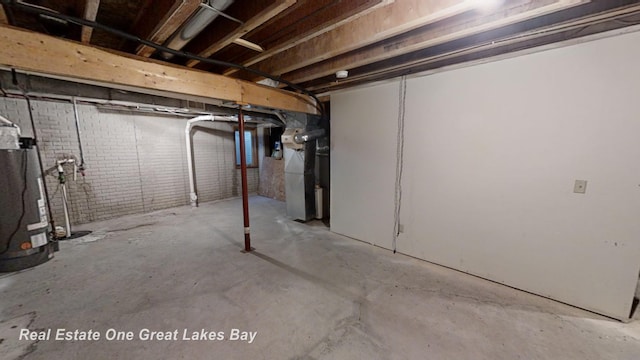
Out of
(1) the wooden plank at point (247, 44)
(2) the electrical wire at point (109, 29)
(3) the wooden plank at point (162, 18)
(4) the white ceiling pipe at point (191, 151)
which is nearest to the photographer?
(2) the electrical wire at point (109, 29)

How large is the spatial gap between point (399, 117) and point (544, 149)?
138cm

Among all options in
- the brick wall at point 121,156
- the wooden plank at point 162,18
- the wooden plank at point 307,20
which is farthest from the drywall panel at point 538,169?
the brick wall at point 121,156

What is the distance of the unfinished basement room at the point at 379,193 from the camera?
1.61 meters

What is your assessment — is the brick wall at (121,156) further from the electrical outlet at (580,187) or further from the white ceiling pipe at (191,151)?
the electrical outlet at (580,187)

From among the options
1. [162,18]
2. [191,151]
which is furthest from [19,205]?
[191,151]

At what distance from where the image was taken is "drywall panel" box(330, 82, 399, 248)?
9.71 ft

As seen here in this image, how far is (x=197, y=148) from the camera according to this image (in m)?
5.49

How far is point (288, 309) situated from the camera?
1955 millimetres

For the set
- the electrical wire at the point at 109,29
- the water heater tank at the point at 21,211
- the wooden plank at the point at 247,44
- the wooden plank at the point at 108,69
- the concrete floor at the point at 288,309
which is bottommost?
the concrete floor at the point at 288,309

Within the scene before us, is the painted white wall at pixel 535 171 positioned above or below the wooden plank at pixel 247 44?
below

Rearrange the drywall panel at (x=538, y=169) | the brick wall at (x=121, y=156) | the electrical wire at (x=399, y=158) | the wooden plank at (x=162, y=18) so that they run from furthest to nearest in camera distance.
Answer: the brick wall at (x=121, y=156) → the electrical wire at (x=399, y=158) → the drywall panel at (x=538, y=169) → the wooden plank at (x=162, y=18)

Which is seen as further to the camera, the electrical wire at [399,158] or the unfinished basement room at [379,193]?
the electrical wire at [399,158]

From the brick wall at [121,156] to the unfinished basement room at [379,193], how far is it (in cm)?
24

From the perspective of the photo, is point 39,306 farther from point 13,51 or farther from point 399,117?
point 399,117
